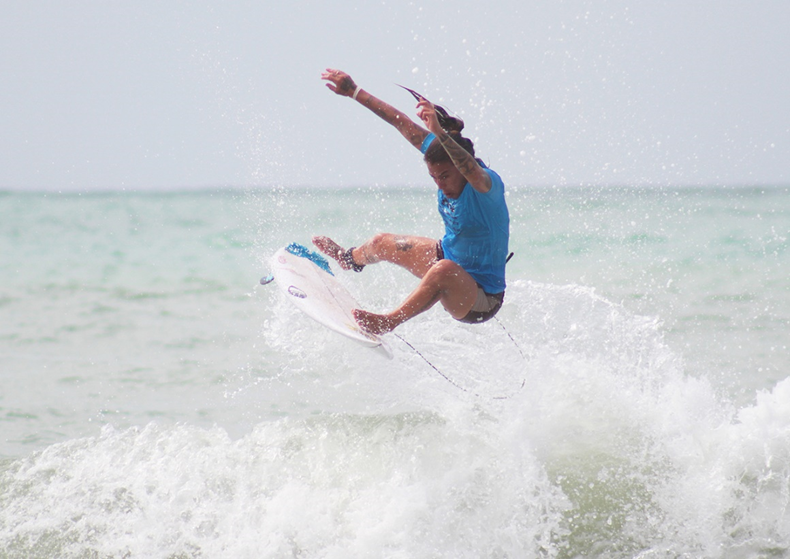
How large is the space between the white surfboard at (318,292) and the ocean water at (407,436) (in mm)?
322

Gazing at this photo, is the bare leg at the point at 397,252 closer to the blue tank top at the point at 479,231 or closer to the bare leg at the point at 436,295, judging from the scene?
the blue tank top at the point at 479,231

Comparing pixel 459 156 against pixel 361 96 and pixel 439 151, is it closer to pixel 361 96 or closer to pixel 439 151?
pixel 439 151

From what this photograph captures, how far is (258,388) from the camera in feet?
22.5

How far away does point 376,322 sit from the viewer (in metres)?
4.56

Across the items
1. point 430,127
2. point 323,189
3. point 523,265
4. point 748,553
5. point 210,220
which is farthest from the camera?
point 323,189

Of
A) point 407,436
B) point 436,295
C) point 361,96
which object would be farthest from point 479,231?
point 407,436

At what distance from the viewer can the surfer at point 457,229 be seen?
432 cm

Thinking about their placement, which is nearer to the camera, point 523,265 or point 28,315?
point 28,315

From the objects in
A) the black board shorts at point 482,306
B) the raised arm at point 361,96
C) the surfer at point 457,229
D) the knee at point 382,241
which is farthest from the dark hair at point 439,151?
the knee at point 382,241

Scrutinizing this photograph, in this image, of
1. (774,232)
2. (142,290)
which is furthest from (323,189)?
(142,290)

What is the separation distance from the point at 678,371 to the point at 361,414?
237 cm

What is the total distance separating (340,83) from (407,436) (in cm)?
239

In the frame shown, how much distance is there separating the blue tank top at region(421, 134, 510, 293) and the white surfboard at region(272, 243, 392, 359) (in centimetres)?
76

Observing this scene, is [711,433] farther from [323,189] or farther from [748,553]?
[323,189]
